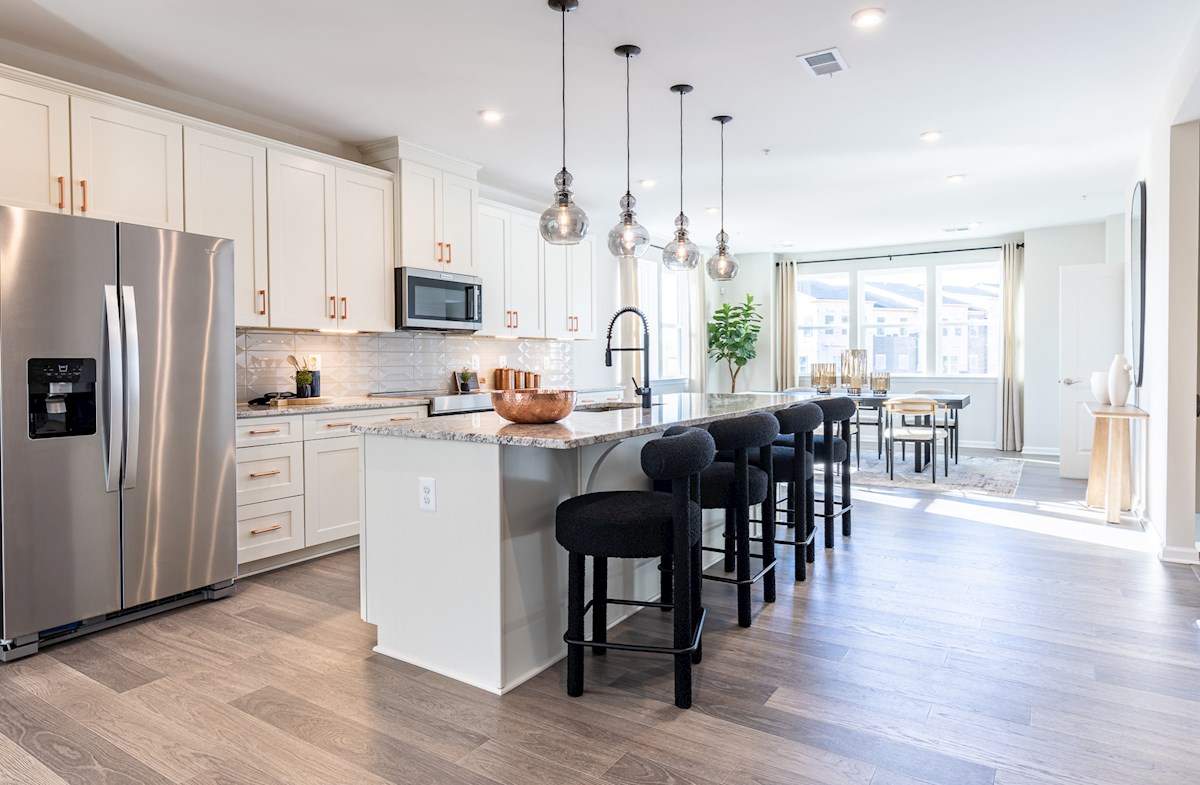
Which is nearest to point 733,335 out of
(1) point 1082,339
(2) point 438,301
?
(1) point 1082,339

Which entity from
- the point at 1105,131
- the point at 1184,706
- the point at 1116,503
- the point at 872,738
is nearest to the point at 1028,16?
the point at 1105,131

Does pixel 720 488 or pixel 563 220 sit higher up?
pixel 563 220

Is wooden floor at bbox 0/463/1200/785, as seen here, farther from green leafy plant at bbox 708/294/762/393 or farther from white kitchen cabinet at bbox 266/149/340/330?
green leafy plant at bbox 708/294/762/393

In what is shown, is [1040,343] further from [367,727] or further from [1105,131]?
[367,727]

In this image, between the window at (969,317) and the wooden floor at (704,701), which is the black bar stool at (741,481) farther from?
the window at (969,317)

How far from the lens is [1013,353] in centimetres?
847

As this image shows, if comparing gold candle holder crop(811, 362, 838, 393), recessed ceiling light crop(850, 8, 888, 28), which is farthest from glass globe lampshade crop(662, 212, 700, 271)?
gold candle holder crop(811, 362, 838, 393)

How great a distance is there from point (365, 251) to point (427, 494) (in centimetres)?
268

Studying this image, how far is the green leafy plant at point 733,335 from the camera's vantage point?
9.38 meters

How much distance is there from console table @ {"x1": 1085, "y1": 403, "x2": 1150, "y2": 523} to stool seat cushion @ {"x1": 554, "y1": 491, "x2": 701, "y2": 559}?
3.96 meters

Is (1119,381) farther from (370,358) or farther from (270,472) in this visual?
(270,472)

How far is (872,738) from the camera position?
6.71 feet

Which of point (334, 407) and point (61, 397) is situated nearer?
point (61, 397)

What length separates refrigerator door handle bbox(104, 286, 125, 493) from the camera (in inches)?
116
